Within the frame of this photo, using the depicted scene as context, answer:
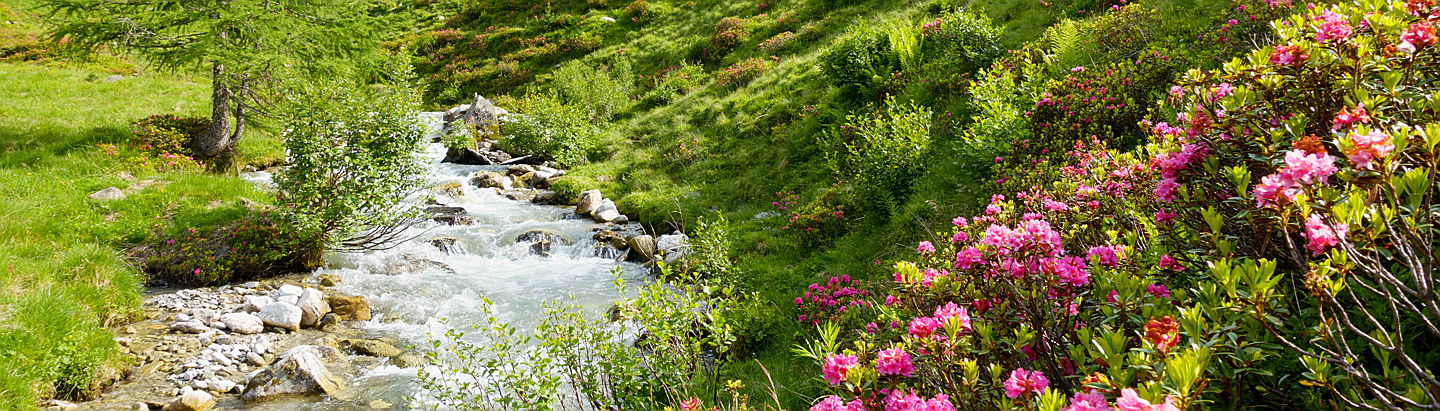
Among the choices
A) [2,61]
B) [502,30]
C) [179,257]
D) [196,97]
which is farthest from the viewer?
[502,30]

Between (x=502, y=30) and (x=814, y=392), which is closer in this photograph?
(x=814, y=392)

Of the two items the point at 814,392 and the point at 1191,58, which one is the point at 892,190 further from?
the point at 814,392

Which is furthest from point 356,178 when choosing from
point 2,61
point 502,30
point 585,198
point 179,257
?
point 502,30

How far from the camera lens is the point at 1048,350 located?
230 centimetres

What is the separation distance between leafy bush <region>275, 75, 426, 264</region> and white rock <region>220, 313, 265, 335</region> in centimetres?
149

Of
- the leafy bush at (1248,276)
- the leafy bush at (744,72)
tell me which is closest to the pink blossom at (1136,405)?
the leafy bush at (1248,276)

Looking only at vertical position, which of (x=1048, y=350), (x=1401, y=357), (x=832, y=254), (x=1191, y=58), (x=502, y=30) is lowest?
(x=502, y=30)

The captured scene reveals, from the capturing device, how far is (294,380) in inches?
227

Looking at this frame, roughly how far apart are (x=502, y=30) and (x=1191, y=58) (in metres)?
32.5

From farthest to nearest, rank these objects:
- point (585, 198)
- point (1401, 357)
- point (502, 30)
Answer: point (502, 30) → point (585, 198) → point (1401, 357)

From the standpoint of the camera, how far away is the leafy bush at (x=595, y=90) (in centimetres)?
1912

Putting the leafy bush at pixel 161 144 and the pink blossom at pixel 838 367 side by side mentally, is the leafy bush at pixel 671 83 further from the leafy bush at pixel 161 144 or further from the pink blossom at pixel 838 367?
the pink blossom at pixel 838 367

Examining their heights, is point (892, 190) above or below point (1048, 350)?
Result: below

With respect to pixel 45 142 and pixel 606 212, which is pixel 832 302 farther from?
pixel 45 142
